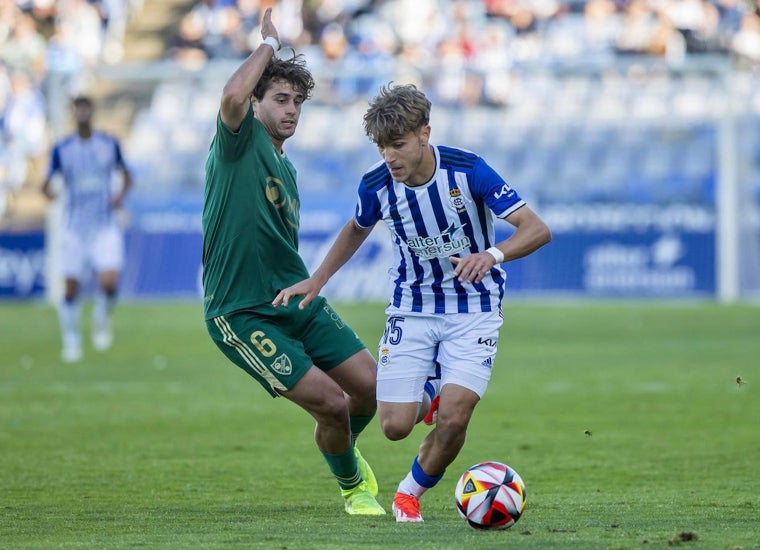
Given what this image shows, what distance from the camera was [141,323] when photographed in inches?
818

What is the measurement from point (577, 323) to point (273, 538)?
14.7 m

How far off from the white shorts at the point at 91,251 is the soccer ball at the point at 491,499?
35.1 ft

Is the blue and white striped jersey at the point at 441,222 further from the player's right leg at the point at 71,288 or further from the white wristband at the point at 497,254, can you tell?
the player's right leg at the point at 71,288

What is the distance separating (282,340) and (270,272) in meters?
0.35

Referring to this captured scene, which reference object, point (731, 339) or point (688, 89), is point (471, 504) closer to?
point (731, 339)

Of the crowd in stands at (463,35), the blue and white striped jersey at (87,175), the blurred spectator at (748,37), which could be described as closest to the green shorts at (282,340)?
the blue and white striped jersey at (87,175)

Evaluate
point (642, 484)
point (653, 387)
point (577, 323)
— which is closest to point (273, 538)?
point (642, 484)

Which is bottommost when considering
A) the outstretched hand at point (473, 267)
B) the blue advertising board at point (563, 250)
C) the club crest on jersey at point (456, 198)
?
the blue advertising board at point (563, 250)

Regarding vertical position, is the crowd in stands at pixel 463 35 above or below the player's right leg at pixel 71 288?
above

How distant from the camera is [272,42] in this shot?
6.78 meters

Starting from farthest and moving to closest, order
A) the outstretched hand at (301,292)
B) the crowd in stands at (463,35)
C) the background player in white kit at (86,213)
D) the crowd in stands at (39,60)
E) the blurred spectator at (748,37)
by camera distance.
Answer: the blurred spectator at (748,37) < the crowd in stands at (39,60) < the crowd in stands at (463,35) < the background player in white kit at (86,213) < the outstretched hand at (301,292)

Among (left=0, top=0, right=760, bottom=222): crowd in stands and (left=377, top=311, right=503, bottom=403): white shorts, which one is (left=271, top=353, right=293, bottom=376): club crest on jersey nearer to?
(left=377, top=311, right=503, bottom=403): white shorts

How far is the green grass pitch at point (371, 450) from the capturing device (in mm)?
6191

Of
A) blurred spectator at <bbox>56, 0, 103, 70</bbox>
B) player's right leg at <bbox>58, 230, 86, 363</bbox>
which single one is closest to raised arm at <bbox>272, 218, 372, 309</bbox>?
player's right leg at <bbox>58, 230, 86, 363</bbox>
